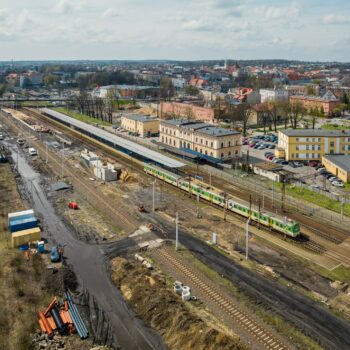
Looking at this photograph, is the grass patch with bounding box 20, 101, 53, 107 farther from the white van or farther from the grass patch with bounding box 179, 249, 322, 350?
the grass patch with bounding box 179, 249, 322, 350

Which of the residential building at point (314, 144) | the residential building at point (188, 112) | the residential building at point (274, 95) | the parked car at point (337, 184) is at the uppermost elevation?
the residential building at point (274, 95)

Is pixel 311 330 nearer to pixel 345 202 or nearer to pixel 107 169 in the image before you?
pixel 345 202

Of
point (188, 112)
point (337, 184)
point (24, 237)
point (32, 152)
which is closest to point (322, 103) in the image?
point (188, 112)

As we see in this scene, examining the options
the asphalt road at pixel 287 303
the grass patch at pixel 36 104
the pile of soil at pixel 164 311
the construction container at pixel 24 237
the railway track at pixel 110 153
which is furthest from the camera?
the grass patch at pixel 36 104

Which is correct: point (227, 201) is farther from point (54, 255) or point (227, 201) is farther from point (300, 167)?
point (300, 167)

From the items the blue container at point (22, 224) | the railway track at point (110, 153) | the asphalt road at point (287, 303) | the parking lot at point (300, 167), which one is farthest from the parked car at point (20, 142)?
the asphalt road at point (287, 303)

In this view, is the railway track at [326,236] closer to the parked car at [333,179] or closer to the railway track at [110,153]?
the railway track at [110,153]
